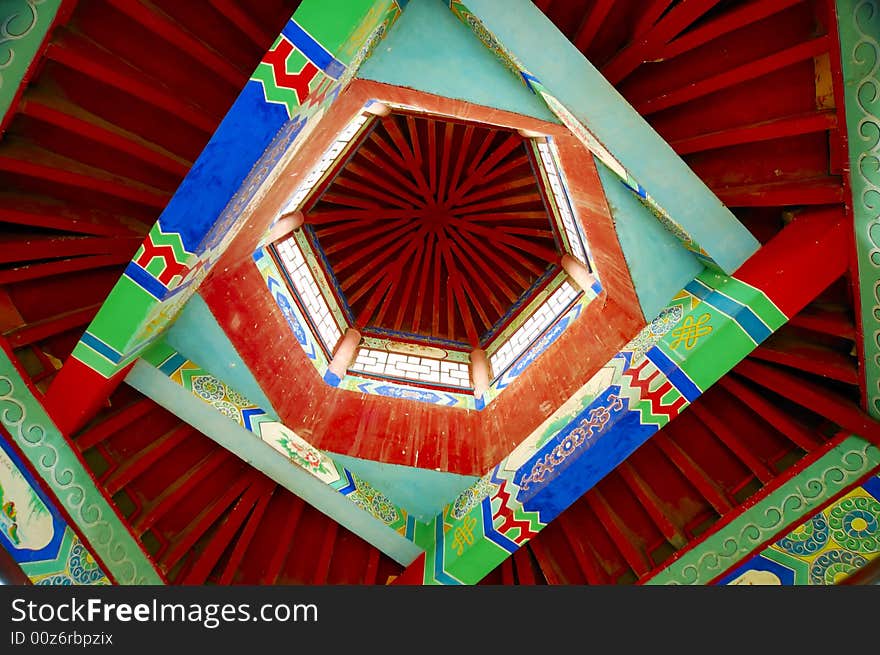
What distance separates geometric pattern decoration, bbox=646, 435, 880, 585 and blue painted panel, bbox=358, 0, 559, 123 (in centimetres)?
407

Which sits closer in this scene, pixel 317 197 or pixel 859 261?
pixel 859 261

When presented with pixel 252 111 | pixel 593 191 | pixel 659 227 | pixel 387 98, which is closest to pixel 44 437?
pixel 252 111

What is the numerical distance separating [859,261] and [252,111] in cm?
448

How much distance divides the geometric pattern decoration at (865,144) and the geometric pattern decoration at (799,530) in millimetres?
640

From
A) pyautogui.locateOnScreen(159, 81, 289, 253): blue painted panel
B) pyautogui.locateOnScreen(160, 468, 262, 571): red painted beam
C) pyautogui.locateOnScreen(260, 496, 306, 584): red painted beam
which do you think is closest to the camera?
pyautogui.locateOnScreen(159, 81, 289, 253): blue painted panel

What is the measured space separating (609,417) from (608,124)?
2.46m

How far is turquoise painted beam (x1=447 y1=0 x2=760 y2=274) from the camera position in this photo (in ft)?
13.0

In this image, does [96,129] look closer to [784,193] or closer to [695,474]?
[784,193]

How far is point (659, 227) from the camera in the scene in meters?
4.93

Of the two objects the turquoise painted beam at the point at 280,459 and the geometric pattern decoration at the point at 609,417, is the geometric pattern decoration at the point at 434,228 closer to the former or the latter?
the turquoise painted beam at the point at 280,459

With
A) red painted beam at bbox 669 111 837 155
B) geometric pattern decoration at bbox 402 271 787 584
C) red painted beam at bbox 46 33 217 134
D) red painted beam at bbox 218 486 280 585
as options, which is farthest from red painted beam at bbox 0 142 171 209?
red painted beam at bbox 669 111 837 155

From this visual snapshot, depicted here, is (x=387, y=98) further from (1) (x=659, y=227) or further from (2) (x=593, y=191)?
(1) (x=659, y=227)

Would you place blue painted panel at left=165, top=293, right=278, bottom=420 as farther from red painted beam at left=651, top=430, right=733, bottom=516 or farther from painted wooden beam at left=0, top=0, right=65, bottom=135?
red painted beam at left=651, top=430, right=733, bottom=516

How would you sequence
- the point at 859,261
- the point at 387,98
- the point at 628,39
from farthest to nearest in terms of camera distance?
the point at 387,98 < the point at 628,39 < the point at 859,261
